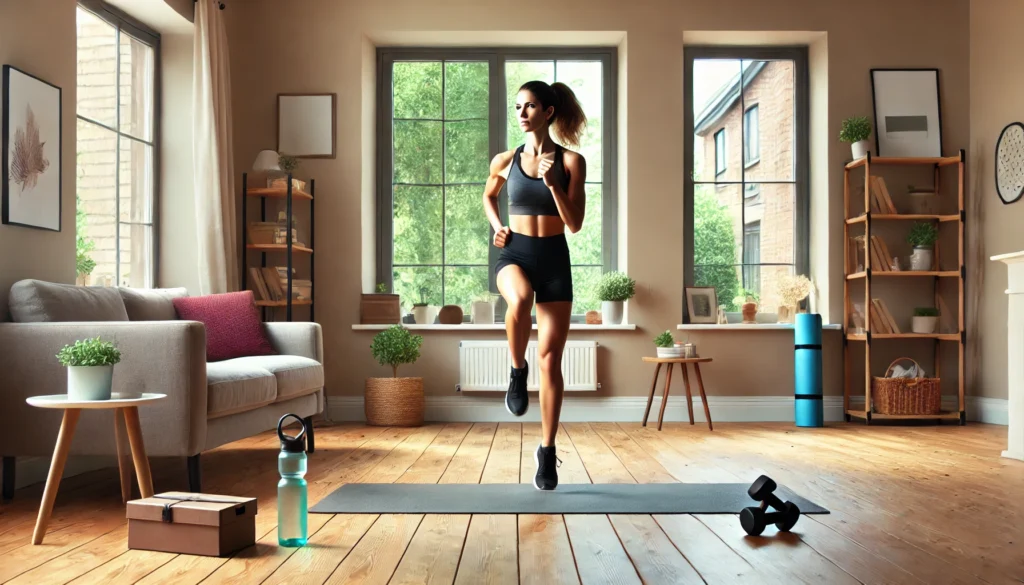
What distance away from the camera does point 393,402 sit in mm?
6059

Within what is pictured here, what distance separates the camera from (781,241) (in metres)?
6.81

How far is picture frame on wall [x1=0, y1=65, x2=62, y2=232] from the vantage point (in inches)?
150

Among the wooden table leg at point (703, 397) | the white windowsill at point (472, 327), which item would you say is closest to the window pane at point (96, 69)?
the white windowsill at point (472, 327)

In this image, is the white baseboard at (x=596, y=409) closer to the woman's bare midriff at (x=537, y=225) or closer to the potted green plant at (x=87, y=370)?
the woman's bare midriff at (x=537, y=225)

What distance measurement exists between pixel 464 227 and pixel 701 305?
6.03 feet

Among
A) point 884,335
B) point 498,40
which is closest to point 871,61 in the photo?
point 884,335

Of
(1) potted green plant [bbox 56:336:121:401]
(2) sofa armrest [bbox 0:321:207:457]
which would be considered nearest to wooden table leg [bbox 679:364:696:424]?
(2) sofa armrest [bbox 0:321:207:457]

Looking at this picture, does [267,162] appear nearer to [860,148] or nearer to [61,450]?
[61,450]

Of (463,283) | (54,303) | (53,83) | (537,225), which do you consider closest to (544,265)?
(537,225)

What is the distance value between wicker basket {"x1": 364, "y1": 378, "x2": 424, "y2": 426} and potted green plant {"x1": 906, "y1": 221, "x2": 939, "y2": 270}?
3.54m

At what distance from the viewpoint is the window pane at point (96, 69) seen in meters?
4.97

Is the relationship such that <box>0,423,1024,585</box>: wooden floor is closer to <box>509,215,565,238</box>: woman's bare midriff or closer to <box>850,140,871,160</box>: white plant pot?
<box>509,215,565,238</box>: woman's bare midriff

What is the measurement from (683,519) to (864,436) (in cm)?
295

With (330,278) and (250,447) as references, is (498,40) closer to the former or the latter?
(330,278)
